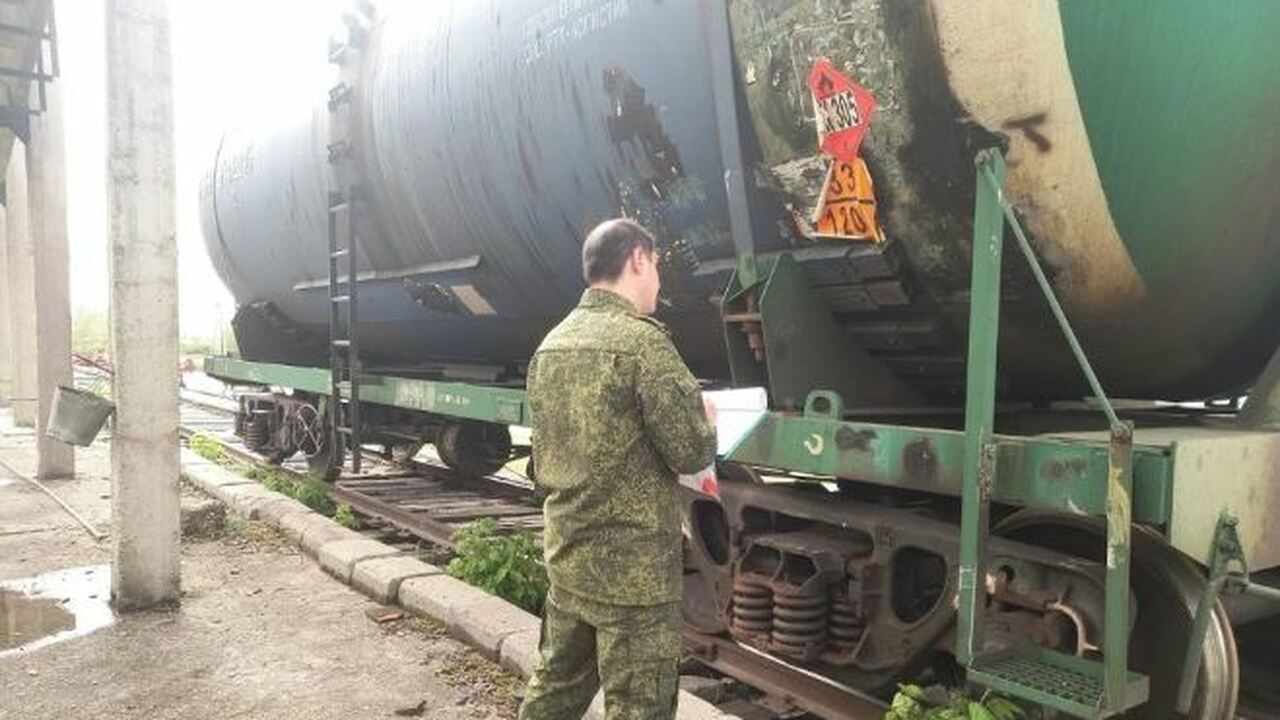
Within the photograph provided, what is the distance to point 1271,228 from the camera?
2914 mm

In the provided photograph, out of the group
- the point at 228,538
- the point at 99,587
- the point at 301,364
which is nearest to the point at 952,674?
the point at 99,587

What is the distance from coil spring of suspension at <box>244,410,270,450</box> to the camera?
10.3 metres

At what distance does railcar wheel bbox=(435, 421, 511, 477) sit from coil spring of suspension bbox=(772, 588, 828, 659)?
16.0 feet

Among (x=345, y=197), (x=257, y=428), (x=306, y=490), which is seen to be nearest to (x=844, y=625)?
(x=345, y=197)

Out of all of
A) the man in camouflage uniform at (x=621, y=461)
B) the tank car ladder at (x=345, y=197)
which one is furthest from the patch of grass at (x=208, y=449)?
the man in camouflage uniform at (x=621, y=461)

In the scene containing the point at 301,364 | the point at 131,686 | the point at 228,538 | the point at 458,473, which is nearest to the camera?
the point at 131,686

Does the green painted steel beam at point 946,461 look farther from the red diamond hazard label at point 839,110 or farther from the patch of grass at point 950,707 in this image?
the red diamond hazard label at point 839,110

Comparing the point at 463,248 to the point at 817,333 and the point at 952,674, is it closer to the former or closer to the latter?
the point at 817,333

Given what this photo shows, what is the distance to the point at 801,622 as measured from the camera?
137 inches

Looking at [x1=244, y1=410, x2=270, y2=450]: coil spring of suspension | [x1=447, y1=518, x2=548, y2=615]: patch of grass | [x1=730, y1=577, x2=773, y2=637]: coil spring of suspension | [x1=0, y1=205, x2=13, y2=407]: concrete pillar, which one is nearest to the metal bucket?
[x1=447, y1=518, x2=548, y2=615]: patch of grass

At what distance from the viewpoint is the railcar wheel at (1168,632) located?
2635 millimetres

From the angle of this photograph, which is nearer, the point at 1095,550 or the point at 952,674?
the point at 1095,550

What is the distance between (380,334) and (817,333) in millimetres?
4681

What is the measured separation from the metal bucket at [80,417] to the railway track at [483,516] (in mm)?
2462
